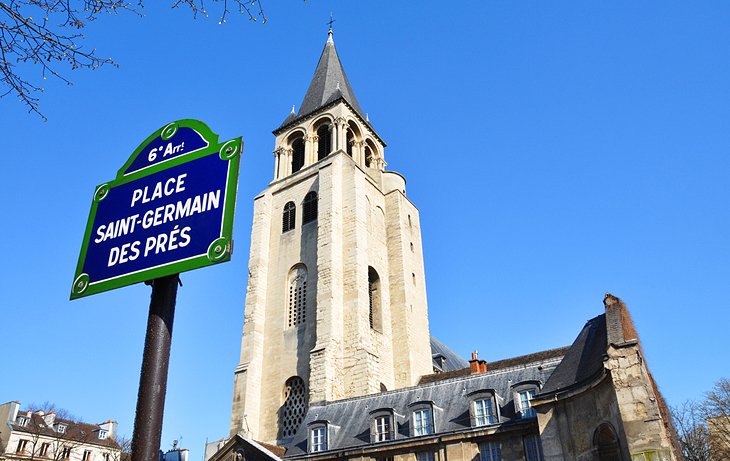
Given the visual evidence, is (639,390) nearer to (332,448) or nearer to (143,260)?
(332,448)

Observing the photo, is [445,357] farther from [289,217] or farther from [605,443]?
[605,443]

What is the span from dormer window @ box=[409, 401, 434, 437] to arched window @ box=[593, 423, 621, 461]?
5.98 meters

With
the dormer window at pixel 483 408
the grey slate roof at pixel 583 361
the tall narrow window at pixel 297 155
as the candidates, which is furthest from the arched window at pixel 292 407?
the tall narrow window at pixel 297 155

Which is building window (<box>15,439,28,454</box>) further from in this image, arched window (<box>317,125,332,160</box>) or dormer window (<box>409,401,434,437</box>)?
dormer window (<box>409,401,434,437</box>)

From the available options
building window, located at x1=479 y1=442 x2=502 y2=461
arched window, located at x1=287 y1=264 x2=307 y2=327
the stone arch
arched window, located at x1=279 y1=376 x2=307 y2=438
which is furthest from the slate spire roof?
building window, located at x1=479 y1=442 x2=502 y2=461

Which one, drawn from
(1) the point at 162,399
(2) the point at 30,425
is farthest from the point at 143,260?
(2) the point at 30,425

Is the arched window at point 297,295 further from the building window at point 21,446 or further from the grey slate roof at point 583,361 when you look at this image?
the building window at point 21,446

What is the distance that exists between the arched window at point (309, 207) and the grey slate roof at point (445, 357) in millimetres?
11793

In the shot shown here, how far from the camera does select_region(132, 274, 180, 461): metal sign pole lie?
356 centimetres

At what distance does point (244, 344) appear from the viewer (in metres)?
29.7

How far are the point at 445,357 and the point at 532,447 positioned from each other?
21.6 metres

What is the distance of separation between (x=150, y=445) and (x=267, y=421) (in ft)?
84.6

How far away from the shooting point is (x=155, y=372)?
378 cm

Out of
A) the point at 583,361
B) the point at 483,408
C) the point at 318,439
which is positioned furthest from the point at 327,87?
the point at 583,361
